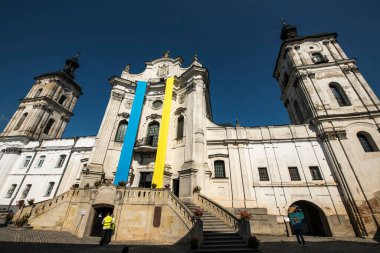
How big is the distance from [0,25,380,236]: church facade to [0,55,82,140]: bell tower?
3.92 metres

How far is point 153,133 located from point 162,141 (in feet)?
10.5

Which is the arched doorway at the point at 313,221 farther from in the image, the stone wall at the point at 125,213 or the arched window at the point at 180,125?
the arched window at the point at 180,125

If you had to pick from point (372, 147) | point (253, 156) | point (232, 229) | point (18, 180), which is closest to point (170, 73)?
point (253, 156)

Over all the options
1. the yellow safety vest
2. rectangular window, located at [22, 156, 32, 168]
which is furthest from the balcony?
rectangular window, located at [22, 156, 32, 168]

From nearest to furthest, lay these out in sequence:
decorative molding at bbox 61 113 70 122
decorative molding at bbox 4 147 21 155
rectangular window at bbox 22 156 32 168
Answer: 1. rectangular window at bbox 22 156 32 168
2. decorative molding at bbox 4 147 21 155
3. decorative molding at bbox 61 113 70 122

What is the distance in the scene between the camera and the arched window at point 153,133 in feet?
69.6

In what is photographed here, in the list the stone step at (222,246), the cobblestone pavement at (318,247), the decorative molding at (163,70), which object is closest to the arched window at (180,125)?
the decorative molding at (163,70)

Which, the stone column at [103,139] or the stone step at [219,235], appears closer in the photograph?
the stone step at [219,235]

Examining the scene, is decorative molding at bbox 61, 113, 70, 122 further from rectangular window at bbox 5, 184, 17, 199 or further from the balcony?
the balcony

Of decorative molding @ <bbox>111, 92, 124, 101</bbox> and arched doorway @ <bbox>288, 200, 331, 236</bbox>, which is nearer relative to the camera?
arched doorway @ <bbox>288, 200, 331, 236</bbox>

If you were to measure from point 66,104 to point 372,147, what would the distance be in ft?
162

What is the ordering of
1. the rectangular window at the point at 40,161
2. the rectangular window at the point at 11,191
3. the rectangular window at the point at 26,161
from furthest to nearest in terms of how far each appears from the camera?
the rectangular window at the point at 26,161 → the rectangular window at the point at 40,161 → the rectangular window at the point at 11,191

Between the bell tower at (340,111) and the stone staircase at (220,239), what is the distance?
12141 mm

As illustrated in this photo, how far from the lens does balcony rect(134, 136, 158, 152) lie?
64.8 ft
